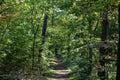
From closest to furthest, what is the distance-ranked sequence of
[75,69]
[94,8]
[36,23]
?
[94,8] < [75,69] < [36,23]

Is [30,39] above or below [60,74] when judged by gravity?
above

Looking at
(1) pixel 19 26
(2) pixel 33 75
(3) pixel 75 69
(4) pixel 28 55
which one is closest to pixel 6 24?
(1) pixel 19 26

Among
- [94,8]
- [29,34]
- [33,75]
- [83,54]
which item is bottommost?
[33,75]

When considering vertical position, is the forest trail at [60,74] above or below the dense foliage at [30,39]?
below

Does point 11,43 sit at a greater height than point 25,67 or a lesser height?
greater

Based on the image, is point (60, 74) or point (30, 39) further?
point (60, 74)

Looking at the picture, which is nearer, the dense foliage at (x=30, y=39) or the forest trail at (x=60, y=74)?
the dense foliage at (x=30, y=39)

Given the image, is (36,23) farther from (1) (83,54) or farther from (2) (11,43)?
(1) (83,54)

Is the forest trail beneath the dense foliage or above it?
beneath

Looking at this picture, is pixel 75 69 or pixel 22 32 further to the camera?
pixel 22 32

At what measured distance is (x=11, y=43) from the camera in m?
17.1

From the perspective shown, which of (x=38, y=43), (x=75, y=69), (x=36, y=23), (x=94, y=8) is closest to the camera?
(x=94, y=8)

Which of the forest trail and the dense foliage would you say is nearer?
the dense foliage

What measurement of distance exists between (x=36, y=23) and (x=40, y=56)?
2.99 m
